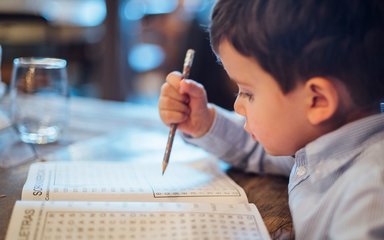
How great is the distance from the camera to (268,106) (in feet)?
2.00

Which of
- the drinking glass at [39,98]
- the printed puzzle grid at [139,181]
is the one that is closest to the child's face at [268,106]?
the printed puzzle grid at [139,181]

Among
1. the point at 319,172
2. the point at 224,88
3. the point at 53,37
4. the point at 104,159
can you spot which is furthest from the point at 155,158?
the point at 53,37

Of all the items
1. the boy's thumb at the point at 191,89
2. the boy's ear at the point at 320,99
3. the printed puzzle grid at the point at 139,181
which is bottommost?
the printed puzzle grid at the point at 139,181

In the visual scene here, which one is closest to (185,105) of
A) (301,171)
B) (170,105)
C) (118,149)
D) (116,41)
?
(170,105)

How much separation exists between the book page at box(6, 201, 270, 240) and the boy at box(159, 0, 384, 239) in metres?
0.09

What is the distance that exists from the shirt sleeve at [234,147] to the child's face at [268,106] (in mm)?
173

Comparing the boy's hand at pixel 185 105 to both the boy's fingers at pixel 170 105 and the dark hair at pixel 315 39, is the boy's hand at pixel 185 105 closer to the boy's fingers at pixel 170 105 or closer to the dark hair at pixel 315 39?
the boy's fingers at pixel 170 105

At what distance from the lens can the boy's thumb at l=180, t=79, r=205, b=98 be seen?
2.67 feet

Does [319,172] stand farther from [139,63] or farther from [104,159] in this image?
[139,63]

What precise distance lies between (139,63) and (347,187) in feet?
10.3

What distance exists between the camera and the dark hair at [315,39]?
1.75ft

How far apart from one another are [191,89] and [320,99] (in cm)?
29

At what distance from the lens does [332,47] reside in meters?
0.54

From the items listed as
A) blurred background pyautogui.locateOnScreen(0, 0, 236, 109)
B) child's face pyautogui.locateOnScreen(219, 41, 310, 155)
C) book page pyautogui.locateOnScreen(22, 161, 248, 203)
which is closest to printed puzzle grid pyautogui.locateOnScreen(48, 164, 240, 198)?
book page pyautogui.locateOnScreen(22, 161, 248, 203)
